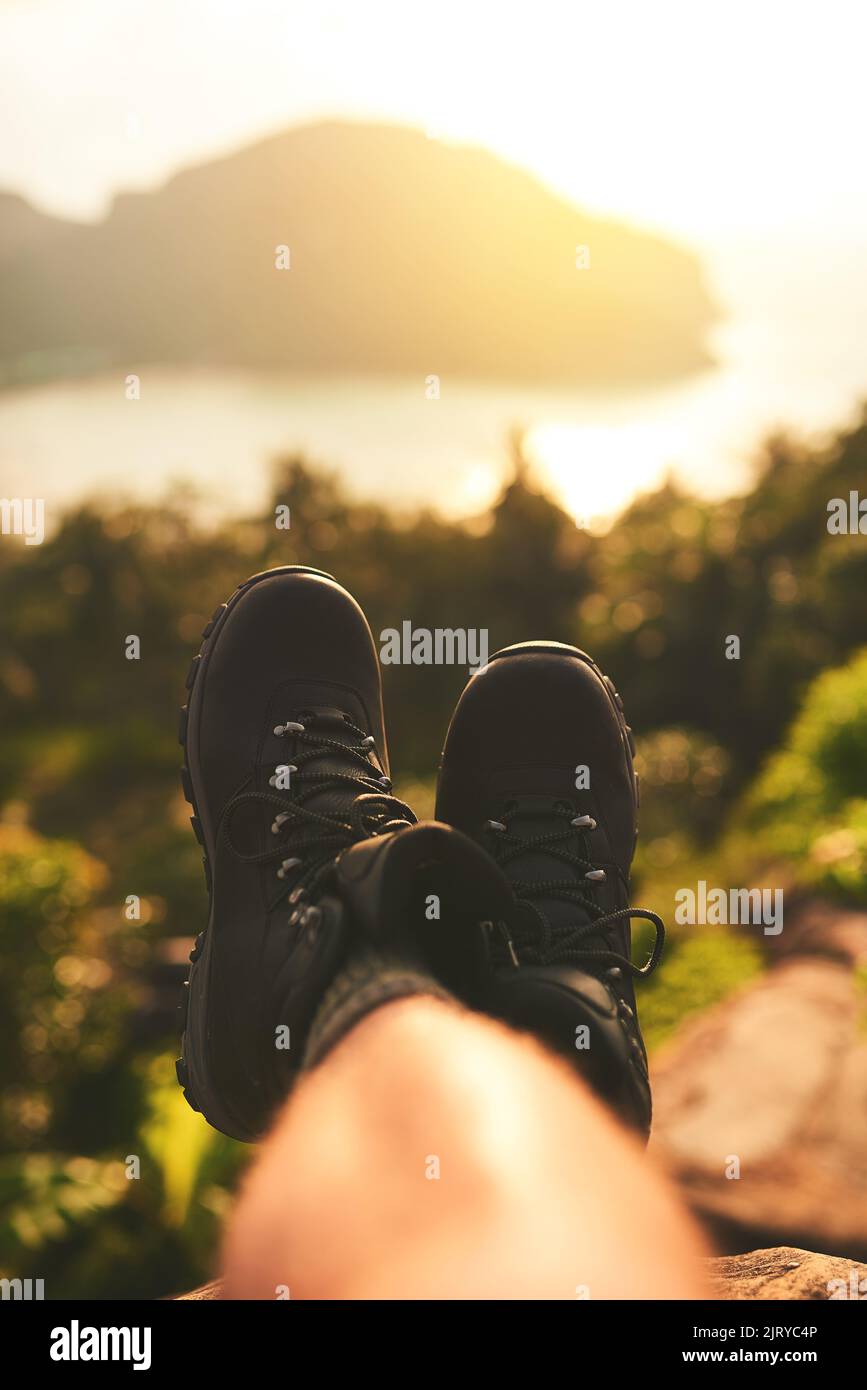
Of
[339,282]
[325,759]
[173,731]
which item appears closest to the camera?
[325,759]

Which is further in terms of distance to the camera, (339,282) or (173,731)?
(339,282)

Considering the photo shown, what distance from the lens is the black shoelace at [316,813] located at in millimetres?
1648

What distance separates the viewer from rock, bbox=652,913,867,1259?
2.58m

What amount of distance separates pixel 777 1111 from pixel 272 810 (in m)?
2.01

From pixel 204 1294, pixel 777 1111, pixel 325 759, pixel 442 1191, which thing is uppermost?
pixel 325 759

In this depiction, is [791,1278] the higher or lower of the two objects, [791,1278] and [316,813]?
the lower

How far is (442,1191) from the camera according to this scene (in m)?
1.00

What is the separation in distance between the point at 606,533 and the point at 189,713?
7.34 metres

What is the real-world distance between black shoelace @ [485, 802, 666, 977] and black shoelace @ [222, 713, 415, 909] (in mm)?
240

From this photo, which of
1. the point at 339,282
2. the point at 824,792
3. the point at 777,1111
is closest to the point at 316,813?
the point at 777,1111

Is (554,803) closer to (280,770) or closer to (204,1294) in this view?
(280,770)

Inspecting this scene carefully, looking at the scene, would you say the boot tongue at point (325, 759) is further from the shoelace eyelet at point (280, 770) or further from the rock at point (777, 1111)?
the rock at point (777, 1111)

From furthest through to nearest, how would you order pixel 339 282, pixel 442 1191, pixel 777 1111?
pixel 339 282
pixel 777 1111
pixel 442 1191

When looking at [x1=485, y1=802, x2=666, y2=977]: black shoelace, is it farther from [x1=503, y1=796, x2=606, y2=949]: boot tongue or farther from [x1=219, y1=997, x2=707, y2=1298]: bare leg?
[x1=219, y1=997, x2=707, y2=1298]: bare leg
